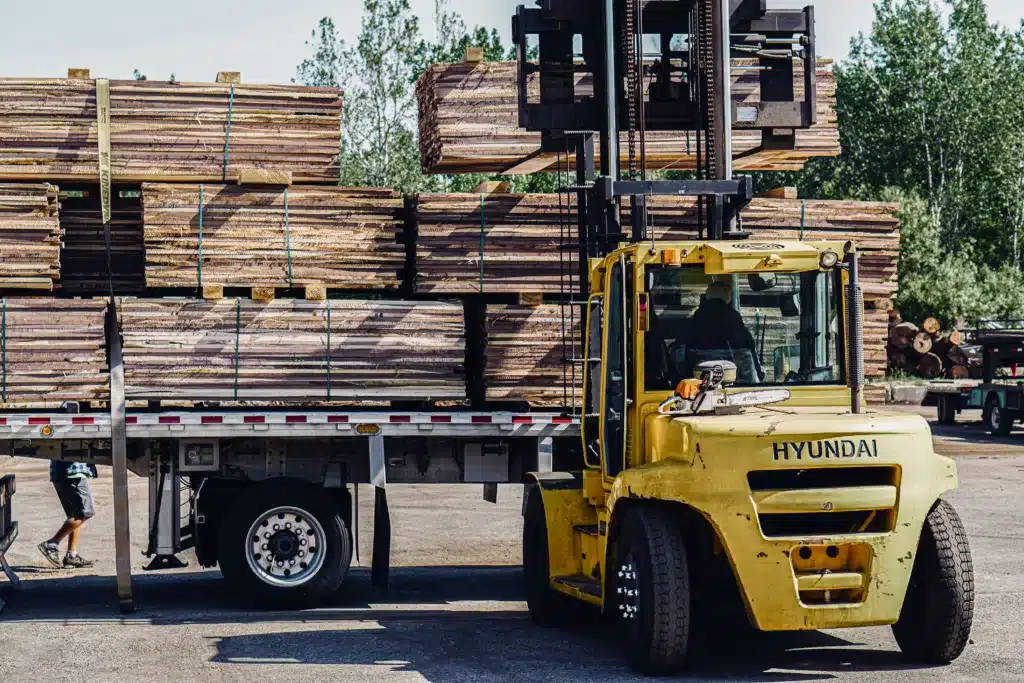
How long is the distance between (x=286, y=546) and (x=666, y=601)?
4.05 m

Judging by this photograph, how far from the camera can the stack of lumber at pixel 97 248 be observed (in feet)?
39.1

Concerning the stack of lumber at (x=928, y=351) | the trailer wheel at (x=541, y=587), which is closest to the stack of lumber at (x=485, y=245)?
the trailer wheel at (x=541, y=587)

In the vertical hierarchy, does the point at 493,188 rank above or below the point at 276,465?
above

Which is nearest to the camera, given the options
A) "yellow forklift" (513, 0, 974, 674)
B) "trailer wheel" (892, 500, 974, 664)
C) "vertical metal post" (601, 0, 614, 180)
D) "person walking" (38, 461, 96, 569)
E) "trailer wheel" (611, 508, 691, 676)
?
"yellow forklift" (513, 0, 974, 674)

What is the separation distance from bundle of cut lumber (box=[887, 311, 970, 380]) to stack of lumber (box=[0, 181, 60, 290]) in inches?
1310

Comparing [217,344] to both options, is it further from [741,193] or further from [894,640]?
[894,640]

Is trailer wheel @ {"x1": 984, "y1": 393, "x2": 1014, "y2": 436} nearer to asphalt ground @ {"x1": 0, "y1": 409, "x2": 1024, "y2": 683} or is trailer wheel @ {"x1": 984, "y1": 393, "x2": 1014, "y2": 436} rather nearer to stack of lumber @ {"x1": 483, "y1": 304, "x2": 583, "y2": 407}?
asphalt ground @ {"x1": 0, "y1": 409, "x2": 1024, "y2": 683}

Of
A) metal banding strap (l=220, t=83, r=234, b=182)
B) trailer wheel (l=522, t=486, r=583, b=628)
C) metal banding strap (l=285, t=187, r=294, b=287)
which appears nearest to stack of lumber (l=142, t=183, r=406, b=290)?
metal banding strap (l=285, t=187, r=294, b=287)

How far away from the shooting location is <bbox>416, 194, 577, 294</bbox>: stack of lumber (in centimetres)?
1169

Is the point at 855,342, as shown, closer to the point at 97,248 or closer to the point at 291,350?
the point at 291,350

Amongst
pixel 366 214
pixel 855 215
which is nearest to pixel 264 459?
pixel 366 214

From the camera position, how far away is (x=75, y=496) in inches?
522

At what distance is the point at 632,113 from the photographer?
1042 centimetres

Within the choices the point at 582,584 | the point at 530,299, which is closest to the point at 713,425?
the point at 582,584
